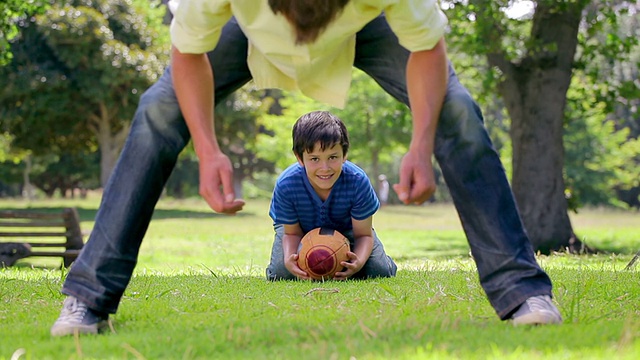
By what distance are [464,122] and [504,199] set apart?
0.36 meters

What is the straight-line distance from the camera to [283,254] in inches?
264

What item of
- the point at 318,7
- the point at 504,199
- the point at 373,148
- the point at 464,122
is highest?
the point at 318,7

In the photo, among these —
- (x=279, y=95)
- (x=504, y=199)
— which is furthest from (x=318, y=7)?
(x=279, y=95)

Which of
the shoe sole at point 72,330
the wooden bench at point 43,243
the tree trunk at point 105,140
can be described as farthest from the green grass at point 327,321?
the tree trunk at point 105,140

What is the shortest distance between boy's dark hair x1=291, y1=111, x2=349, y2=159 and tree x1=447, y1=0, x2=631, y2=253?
1064 centimetres

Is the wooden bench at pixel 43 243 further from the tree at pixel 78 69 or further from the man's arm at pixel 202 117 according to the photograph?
the tree at pixel 78 69

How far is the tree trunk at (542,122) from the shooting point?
1662 cm

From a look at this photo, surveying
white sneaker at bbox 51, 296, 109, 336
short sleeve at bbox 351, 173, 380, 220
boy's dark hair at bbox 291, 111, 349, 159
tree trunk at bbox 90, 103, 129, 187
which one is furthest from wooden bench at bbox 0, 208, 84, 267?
tree trunk at bbox 90, 103, 129, 187

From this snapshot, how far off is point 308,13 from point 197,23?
43 centimetres

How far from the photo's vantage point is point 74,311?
373 centimetres

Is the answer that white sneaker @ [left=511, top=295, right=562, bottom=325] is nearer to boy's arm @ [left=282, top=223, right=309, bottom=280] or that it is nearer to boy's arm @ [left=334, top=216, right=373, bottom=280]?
boy's arm @ [left=334, top=216, right=373, bottom=280]

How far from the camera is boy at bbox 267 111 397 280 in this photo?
19.9 ft

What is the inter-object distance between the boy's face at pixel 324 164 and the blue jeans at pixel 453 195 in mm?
2218

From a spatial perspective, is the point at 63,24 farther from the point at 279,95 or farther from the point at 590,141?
the point at 279,95
